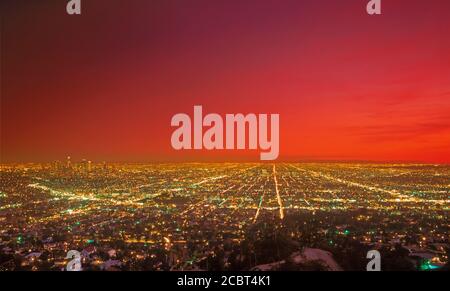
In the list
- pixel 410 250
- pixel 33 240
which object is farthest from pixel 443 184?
pixel 33 240

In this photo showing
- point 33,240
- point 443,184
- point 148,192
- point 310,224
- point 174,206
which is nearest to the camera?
point 33,240
